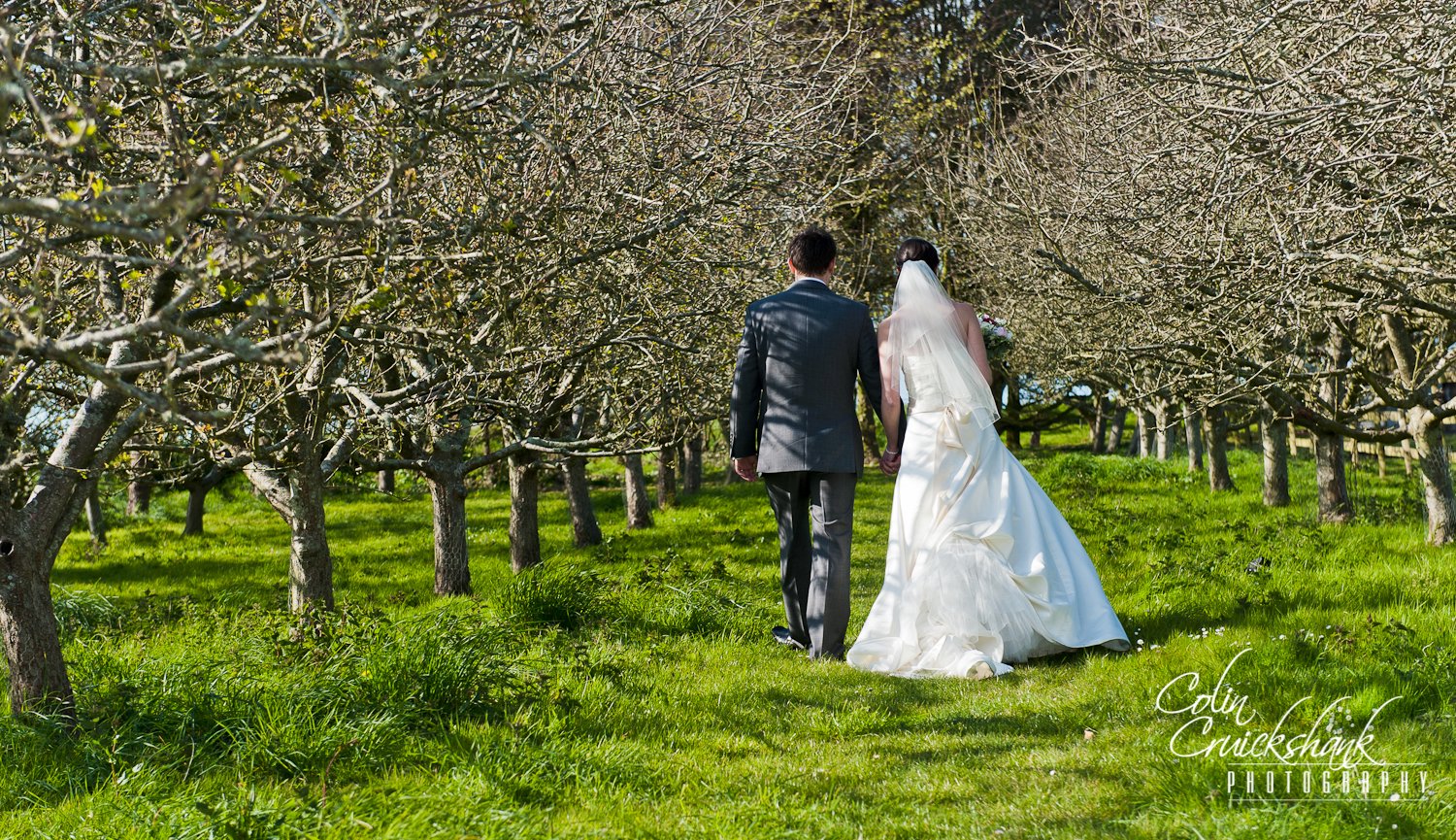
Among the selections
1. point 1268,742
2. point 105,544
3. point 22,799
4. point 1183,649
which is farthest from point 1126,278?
point 105,544

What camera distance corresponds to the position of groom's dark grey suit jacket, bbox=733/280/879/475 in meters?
6.75

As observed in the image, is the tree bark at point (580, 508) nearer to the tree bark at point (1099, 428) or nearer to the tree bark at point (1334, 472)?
the tree bark at point (1334, 472)

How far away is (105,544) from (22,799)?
531 inches

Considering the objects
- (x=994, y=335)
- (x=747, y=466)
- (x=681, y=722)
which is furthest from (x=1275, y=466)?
(x=681, y=722)

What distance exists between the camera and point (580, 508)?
1415cm

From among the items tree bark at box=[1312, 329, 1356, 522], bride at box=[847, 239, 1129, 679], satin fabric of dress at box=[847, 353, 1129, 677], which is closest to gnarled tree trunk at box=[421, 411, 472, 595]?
bride at box=[847, 239, 1129, 679]

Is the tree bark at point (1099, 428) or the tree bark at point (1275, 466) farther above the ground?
the tree bark at point (1099, 428)

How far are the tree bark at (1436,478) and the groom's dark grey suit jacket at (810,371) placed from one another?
6347mm

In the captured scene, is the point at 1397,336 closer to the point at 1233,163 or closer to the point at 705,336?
the point at 1233,163

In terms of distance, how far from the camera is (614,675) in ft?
18.6

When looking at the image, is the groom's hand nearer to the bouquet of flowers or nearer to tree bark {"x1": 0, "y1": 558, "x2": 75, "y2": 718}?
the bouquet of flowers

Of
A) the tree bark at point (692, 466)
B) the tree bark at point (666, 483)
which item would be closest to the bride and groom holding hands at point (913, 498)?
the tree bark at point (666, 483)

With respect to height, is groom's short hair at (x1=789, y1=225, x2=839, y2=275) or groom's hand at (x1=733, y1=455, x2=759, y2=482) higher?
groom's short hair at (x1=789, y1=225, x2=839, y2=275)

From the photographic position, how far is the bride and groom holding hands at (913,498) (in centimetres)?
665
